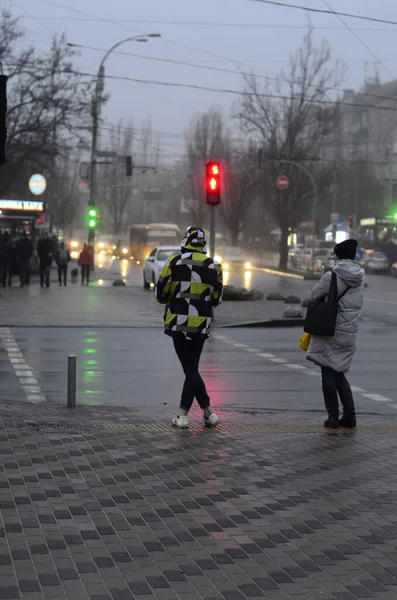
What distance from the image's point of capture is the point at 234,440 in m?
9.42

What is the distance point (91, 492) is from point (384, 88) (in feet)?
397

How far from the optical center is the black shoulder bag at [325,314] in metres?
9.98

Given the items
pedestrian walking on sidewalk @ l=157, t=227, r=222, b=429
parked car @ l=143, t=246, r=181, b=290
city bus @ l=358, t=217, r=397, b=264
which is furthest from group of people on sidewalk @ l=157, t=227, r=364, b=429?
city bus @ l=358, t=217, r=397, b=264

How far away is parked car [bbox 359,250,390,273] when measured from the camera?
70875mm

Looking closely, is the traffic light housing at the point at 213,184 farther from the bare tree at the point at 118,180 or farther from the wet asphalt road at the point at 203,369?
the bare tree at the point at 118,180

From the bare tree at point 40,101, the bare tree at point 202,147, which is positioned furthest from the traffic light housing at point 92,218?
the bare tree at point 202,147

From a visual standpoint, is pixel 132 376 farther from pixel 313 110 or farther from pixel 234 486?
pixel 313 110

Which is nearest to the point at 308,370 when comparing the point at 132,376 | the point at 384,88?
the point at 132,376

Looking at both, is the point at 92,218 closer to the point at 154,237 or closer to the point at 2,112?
the point at 154,237

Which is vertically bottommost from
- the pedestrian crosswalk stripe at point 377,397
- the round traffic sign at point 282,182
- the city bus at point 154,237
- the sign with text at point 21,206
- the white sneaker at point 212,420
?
the city bus at point 154,237

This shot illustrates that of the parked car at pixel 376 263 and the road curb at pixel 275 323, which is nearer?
the road curb at pixel 275 323

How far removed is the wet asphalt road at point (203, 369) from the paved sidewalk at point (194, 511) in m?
2.27

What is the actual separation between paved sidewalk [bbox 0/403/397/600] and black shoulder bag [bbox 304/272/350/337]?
89 centimetres

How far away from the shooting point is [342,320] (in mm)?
10109
